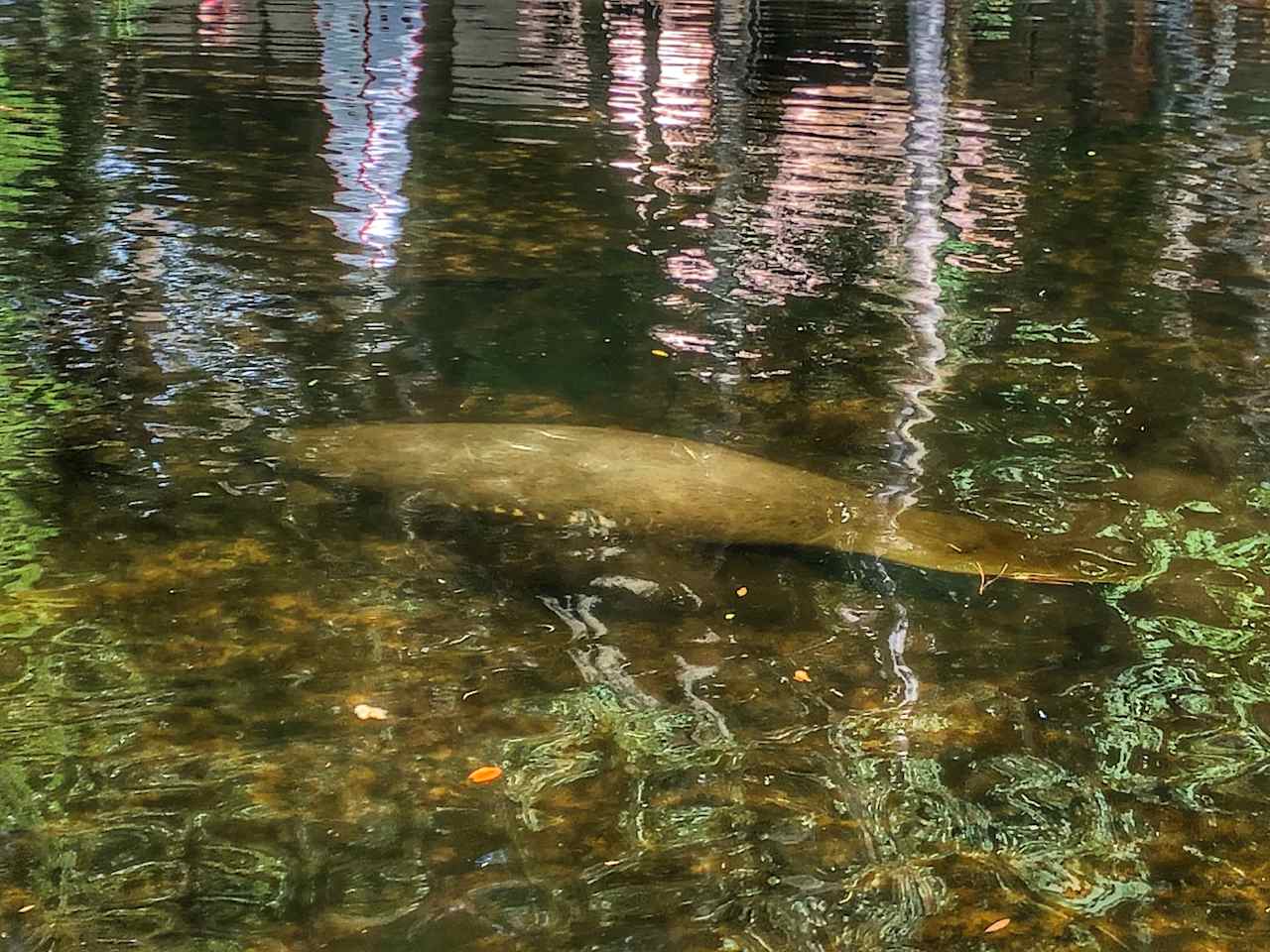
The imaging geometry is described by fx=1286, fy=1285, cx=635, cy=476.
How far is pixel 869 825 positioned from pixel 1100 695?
1.00 meters

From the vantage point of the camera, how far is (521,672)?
382cm

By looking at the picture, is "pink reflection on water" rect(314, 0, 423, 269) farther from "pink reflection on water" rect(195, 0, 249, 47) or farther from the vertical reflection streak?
the vertical reflection streak

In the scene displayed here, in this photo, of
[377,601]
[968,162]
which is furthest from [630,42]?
[377,601]

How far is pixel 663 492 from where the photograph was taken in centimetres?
482

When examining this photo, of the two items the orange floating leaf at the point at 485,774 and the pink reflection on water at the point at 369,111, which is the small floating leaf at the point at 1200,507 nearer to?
the orange floating leaf at the point at 485,774

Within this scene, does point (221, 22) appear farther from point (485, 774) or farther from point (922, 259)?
point (485, 774)

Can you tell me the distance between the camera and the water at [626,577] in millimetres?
3000

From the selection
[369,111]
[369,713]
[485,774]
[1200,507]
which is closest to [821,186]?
[369,111]

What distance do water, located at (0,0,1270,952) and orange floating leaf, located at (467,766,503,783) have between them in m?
0.05

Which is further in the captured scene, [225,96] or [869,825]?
[225,96]

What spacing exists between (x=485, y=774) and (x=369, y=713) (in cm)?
45

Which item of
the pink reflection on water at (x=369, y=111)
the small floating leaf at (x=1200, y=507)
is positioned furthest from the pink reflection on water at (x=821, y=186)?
the small floating leaf at (x=1200, y=507)

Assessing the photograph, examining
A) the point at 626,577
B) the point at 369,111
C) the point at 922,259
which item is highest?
the point at 369,111

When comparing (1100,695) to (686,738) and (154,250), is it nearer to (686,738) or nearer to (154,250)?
(686,738)
